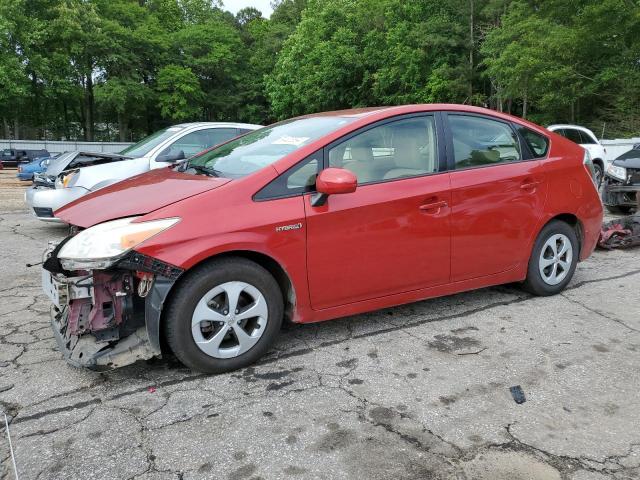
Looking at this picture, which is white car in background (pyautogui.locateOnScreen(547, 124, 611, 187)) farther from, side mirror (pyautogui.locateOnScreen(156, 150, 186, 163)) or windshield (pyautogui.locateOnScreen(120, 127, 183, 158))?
side mirror (pyautogui.locateOnScreen(156, 150, 186, 163))

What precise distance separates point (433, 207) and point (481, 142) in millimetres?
817

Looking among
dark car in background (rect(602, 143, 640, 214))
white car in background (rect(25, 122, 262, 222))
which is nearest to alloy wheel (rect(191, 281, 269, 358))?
white car in background (rect(25, 122, 262, 222))

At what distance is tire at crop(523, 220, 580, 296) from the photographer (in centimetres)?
443

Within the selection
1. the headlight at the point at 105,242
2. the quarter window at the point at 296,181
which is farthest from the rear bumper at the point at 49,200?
the quarter window at the point at 296,181

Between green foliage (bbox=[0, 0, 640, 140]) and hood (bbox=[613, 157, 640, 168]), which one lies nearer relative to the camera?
hood (bbox=[613, 157, 640, 168])

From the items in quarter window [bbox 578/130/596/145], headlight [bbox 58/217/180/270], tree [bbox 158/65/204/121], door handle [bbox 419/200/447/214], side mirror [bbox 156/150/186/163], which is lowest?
headlight [bbox 58/217/180/270]

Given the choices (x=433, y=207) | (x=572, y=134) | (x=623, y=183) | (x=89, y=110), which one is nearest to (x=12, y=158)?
(x=89, y=110)

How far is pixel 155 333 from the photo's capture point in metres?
2.91

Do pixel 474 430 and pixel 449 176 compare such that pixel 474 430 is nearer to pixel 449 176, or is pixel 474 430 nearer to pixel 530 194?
pixel 449 176

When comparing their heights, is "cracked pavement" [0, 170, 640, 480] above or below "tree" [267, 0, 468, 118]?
below

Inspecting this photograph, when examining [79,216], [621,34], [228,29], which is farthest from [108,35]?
[79,216]

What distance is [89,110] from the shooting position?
41656 millimetres

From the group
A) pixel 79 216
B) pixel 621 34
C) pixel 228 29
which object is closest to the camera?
pixel 79 216

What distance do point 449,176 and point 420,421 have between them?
1862mm
